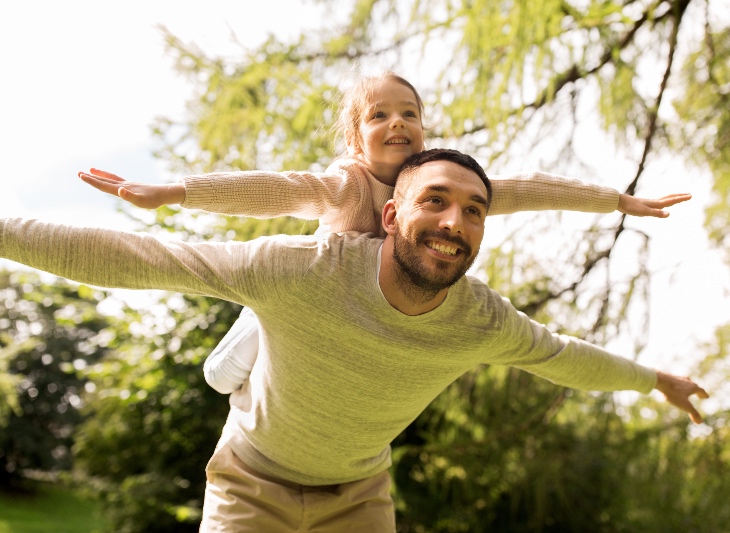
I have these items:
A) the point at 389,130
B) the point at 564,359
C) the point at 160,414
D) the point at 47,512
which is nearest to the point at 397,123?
the point at 389,130

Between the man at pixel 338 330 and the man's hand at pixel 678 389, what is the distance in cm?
28

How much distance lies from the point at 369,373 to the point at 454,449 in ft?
11.7

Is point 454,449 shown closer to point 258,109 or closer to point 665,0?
point 258,109

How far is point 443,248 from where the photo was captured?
1.45m

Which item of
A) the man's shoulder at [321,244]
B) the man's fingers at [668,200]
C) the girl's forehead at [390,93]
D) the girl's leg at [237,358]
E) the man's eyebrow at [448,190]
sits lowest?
the girl's leg at [237,358]

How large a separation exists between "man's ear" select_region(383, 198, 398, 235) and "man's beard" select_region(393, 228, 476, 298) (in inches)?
2.0

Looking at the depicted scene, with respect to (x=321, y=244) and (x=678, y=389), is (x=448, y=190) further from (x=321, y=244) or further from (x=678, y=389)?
(x=678, y=389)

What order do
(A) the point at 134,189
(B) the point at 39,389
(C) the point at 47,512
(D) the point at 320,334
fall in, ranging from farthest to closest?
(B) the point at 39,389 < (C) the point at 47,512 < (D) the point at 320,334 < (A) the point at 134,189

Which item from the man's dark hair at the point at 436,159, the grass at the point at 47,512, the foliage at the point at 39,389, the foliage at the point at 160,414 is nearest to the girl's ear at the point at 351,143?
the man's dark hair at the point at 436,159

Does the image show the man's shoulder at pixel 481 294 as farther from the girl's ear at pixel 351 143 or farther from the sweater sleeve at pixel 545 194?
the girl's ear at pixel 351 143

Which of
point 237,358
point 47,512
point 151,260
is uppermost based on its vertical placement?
point 151,260

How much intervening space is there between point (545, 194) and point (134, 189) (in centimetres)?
90

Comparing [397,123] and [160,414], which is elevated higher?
[397,123]

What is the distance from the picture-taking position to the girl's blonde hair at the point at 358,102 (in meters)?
1.74
